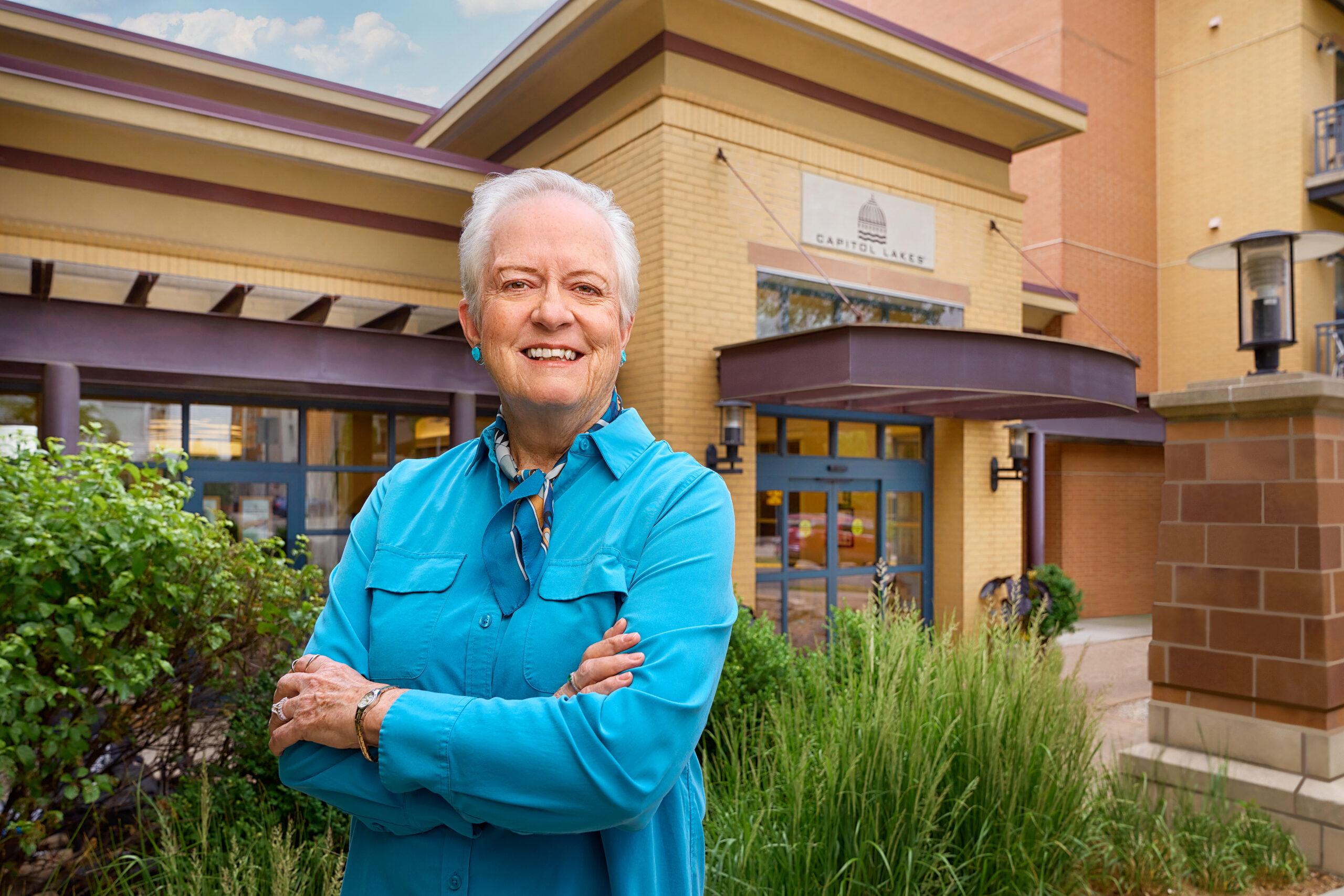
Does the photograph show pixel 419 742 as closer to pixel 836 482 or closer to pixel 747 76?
pixel 747 76

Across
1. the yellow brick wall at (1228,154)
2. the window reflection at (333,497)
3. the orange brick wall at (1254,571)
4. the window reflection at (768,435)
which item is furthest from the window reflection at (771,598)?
the yellow brick wall at (1228,154)

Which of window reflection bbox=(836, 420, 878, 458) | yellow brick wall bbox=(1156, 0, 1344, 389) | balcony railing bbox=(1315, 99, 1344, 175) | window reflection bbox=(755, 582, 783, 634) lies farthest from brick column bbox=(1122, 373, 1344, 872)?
balcony railing bbox=(1315, 99, 1344, 175)

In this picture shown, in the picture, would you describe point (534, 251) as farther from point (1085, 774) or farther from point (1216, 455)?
point (1216, 455)

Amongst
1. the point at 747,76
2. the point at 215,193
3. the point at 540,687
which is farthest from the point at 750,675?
the point at 215,193

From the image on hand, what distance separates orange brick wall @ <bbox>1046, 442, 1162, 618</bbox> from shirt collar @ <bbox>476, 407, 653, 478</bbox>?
1491cm

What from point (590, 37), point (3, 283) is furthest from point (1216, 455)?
point (3, 283)

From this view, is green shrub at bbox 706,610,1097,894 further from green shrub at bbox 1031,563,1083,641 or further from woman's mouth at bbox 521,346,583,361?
green shrub at bbox 1031,563,1083,641

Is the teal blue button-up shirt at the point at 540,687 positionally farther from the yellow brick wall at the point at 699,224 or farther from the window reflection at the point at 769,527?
the window reflection at the point at 769,527

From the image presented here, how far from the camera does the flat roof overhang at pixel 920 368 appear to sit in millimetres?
7262

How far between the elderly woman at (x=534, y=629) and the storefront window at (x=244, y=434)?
7.47m

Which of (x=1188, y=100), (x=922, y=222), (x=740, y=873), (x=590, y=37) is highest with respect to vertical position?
(x=1188, y=100)

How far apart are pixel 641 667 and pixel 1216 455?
191 inches

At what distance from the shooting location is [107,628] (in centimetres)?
324

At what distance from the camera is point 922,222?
1021 cm
